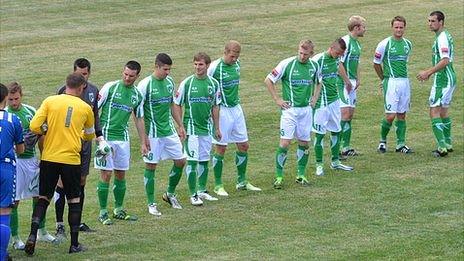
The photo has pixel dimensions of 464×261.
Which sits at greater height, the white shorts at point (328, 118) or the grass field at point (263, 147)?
the white shorts at point (328, 118)

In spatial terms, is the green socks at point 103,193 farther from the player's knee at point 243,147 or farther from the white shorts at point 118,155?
the player's knee at point 243,147

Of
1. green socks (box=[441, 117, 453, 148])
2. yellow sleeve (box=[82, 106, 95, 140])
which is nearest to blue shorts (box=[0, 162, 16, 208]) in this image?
yellow sleeve (box=[82, 106, 95, 140])

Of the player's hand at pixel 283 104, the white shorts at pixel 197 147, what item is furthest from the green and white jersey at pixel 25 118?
the player's hand at pixel 283 104

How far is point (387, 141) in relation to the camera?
2098cm

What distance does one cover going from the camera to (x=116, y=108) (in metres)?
15.1

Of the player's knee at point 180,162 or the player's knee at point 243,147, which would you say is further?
the player's knee at point 243,147

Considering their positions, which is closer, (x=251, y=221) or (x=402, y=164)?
(x=251, y=221)

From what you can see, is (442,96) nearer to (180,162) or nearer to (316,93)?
(316,93)

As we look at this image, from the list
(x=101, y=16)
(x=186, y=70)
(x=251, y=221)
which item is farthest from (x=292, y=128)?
(x=101, y=16)

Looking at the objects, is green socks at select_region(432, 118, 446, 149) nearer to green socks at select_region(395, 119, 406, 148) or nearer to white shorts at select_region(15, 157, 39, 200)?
green socks at select_region(395, 119, 406, 148)

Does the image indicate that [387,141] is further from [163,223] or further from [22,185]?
[22,185]

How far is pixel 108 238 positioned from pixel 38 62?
14.3m

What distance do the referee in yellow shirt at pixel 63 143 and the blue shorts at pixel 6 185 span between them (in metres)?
0.79

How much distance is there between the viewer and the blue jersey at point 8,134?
485 inches
